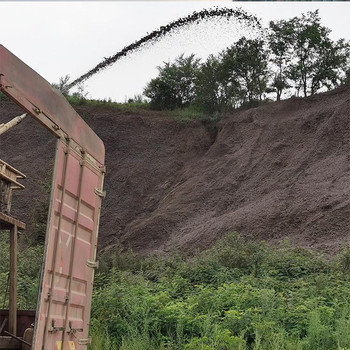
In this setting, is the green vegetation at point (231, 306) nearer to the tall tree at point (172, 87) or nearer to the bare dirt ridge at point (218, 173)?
the bare dirt ridge at point (218, 173)

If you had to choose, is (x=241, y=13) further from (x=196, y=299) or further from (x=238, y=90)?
(x=196, y=299)

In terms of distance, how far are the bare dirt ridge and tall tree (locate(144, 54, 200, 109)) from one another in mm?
2084

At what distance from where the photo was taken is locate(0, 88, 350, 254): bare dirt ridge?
2177 centimetres

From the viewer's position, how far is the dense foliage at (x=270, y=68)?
101ft

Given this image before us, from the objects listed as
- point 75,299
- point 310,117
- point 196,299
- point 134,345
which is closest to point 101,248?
point 310,117

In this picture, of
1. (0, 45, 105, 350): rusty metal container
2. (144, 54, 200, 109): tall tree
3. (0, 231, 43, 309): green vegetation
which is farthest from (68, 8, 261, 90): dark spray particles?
(0, 45, 105, 350): rusty metal container

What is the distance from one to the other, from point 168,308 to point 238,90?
2315cm

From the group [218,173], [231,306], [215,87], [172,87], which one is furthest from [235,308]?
[172,87]

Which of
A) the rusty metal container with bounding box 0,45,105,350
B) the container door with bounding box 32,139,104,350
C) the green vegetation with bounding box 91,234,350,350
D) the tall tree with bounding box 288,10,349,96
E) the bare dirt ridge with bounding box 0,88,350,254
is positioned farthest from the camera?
the tall tree with bounding box 288,10,349,96

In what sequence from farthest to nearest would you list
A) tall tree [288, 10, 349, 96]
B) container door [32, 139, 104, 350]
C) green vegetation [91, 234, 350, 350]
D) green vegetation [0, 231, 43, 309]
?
tall tree [288, 10, 349, 96], green vegetation [0, 231, 43, 309], green vegetation [91, 234, 350, 350], container door [32, 139, 104, 350]

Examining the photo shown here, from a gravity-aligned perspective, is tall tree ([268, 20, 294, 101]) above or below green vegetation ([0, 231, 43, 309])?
above

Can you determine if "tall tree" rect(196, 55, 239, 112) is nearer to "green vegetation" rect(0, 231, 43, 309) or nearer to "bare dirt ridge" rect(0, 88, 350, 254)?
"bare dirt ridge" rect(0, 88, 350, 254)

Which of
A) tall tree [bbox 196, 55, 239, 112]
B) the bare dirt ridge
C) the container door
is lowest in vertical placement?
the container door

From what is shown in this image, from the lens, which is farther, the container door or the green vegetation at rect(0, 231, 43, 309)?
the green vegetation at rect(0, 231, 43, 309)
